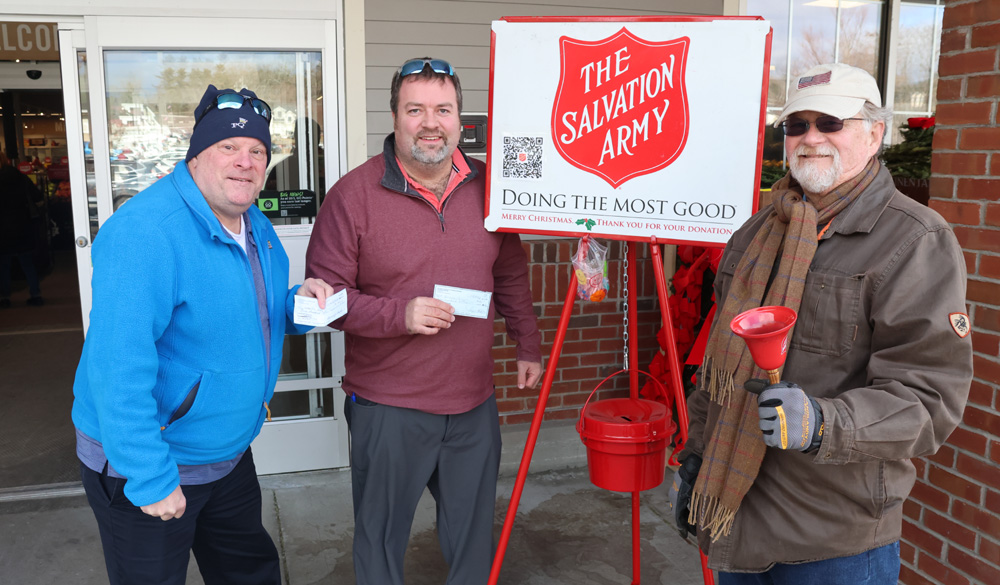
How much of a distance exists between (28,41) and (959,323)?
1073 cm

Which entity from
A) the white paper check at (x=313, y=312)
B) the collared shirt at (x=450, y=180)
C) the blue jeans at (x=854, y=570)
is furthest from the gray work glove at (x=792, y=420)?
the collared shirt at (x=450, y=180)

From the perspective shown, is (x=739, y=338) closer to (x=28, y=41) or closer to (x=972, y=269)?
(x=972, y=269)

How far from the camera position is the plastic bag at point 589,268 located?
2707 millimetres

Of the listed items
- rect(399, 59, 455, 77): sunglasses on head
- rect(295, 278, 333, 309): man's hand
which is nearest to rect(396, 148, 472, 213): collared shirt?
rect(399, 59, 455, 77): sunglasses on head

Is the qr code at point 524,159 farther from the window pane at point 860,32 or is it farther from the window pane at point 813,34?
the window pane at point 860,32

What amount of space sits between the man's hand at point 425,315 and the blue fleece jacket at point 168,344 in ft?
1.55

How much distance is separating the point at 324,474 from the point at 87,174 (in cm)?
200

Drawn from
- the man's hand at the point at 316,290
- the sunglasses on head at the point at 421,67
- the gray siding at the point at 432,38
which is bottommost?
the man's hand at the point at 316,290

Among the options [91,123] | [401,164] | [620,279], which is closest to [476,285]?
[401,164]

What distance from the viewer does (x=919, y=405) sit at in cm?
157

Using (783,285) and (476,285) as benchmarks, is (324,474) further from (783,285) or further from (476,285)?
(783,285)

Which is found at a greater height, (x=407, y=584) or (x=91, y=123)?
(x=91, y=123)

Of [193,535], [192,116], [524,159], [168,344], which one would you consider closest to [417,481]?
[193,535]

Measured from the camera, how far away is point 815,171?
182 centimetres
